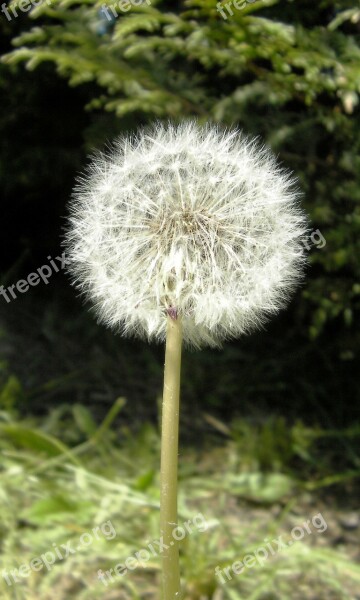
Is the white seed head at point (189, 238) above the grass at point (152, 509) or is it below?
above

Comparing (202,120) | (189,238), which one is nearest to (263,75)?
(202,120)

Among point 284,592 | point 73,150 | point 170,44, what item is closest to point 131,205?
point 170,44

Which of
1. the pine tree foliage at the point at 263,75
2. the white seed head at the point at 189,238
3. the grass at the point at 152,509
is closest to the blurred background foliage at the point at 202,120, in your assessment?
the pine tree foliage at the point at 263,75

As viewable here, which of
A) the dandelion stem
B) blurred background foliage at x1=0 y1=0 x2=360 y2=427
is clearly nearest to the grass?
blurred background foliage at x1=0 y1=0 x2=360 y2=427

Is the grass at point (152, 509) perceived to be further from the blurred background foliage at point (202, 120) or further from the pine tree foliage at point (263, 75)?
the pine tree foliage at point (263, 75)

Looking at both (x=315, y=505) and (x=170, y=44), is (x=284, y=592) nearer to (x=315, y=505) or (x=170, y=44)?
(x=315, y=505)

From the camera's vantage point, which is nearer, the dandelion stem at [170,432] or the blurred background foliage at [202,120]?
the dandelion stem at [170,432]

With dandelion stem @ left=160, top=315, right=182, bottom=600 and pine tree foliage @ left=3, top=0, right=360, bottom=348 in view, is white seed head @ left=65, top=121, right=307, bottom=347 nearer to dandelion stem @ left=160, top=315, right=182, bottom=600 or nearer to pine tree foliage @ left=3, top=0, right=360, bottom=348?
dandelion stem @ left=160, top=315, right=182, bottom=600

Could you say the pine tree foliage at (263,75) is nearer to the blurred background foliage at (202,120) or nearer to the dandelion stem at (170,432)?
the blurred background foliage at (202,120)
